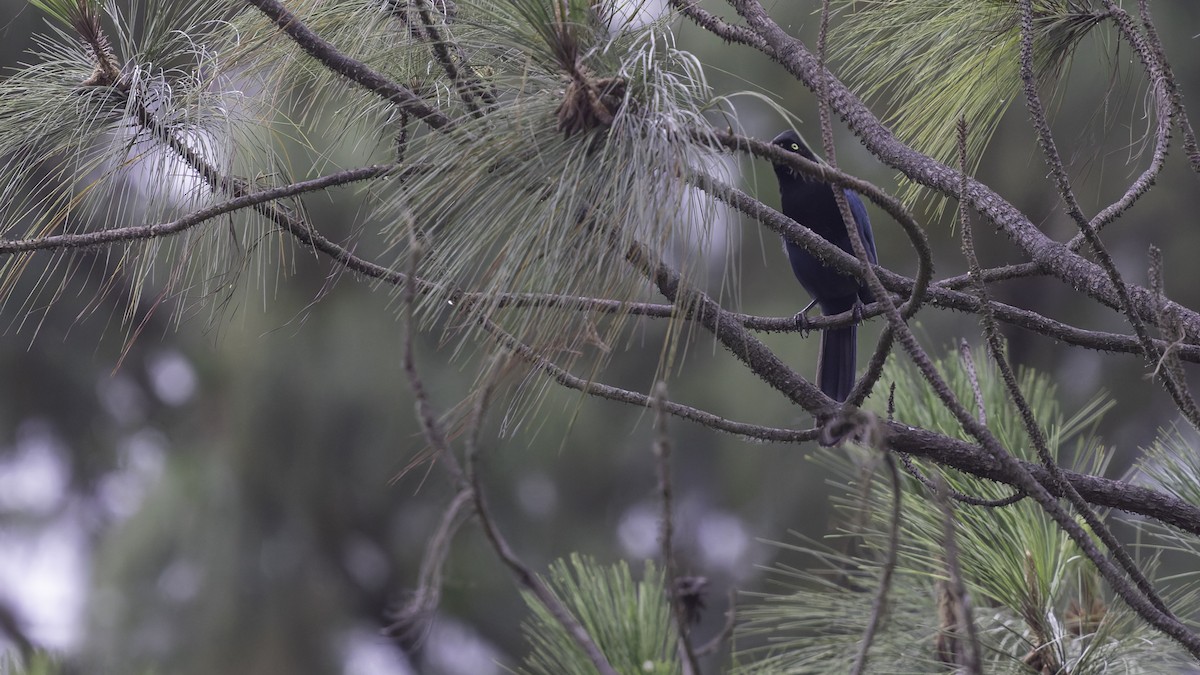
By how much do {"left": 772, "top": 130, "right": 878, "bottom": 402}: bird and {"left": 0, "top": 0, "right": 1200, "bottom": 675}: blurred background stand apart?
1.47 metres

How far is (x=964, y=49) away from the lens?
1942 millimetres

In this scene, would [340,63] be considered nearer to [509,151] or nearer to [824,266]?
[509,151]

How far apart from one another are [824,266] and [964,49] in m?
1.02

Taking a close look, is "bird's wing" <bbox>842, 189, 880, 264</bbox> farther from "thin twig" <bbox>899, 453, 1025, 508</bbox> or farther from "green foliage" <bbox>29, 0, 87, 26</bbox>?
"green foliage" <bbox>29, 0, 87, 26</bbox>

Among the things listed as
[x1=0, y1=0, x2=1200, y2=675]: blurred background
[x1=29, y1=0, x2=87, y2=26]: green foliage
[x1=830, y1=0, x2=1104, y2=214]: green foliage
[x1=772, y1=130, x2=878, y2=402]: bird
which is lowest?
[x1=0, y1=0, x2=1200, y2=675]: blurred background

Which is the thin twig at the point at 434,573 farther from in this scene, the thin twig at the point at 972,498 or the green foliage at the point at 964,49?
the green foliage at the point at 964,49

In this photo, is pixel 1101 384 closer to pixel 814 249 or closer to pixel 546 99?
pixel 814 249

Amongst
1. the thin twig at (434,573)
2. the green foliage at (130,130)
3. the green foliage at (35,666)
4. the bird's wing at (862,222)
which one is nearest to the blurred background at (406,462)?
the bird's wing at (862,222)

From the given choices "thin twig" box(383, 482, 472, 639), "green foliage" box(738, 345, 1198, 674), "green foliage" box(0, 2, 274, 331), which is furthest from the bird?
"thin twig" box(383, 482, 472, 639)

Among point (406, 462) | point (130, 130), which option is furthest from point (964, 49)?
point (406, 462)

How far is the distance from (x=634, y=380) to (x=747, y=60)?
157cm

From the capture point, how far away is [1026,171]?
4578mm

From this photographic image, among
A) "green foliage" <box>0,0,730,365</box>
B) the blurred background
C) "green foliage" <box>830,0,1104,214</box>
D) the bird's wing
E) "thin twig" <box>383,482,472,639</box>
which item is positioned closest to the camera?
"thin twig" <box>383,482,472,639</box>

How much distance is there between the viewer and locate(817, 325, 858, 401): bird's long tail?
2994 millimetres
